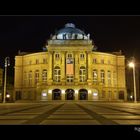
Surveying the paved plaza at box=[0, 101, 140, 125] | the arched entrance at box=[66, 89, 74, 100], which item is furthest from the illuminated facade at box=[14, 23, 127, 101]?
the paved plaza at box=[0, 101, 140, 125]

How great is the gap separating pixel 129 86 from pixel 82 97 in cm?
3032

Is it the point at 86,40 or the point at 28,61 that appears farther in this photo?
the point at 28,61

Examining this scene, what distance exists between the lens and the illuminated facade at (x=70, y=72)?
308 ft

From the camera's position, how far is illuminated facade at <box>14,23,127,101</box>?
93.9m

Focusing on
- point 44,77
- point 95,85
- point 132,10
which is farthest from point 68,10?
point 44,77

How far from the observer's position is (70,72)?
3802 inches

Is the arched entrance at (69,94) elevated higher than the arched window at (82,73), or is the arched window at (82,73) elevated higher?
the arched window at (82,73)

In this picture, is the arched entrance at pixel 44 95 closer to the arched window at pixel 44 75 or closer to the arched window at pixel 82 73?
the arched window at pixel 44 75

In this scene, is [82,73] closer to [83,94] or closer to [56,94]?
[83,94]

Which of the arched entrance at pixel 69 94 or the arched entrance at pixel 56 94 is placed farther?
the arched entrance at pixel 69 94

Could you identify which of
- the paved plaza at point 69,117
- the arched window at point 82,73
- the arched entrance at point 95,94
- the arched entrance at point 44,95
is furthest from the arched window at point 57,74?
the paved plaza at point 69,117
